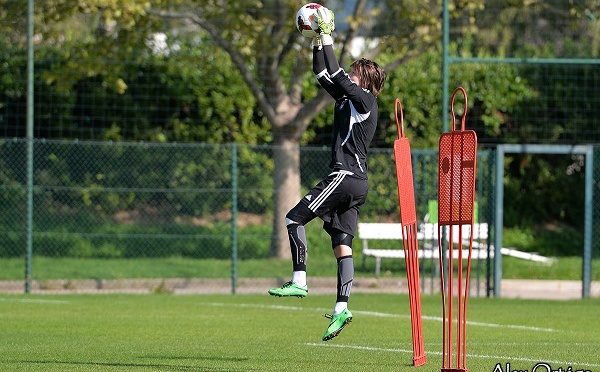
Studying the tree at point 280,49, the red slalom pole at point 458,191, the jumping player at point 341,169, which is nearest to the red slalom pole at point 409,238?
the jumping player at point 341,169

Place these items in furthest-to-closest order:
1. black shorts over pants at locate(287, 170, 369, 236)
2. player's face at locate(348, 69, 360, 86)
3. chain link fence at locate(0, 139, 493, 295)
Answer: chain link fence at locate(0, 139, 493, 295)
player's face at locate(348, 69, 360, 86)
black shorts over pants at locate(287, 170, 369, 236)

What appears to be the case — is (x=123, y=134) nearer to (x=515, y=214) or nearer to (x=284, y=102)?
(x=284, y=102)

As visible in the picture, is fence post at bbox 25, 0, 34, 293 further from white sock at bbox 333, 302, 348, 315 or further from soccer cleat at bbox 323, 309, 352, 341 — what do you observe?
soccer cleat at bbox 323, 309, 352, 341

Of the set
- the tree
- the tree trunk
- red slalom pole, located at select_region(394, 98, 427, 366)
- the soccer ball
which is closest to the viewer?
red slalom pole, located at select_region(394, 98, 427, 366)

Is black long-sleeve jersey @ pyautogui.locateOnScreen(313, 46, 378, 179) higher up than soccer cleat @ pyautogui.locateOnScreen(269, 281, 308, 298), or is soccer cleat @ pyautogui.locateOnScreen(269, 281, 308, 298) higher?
black long-sleeve jersey @ pyautogui.locateOnScreen(313, 46, 378, 179)

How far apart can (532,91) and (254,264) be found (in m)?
7.89

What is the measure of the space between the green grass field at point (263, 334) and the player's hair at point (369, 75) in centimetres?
215

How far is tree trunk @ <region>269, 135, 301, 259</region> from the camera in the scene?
20438 millimetres

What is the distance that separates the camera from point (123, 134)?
78.4ft

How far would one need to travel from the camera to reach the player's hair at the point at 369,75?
944 cm

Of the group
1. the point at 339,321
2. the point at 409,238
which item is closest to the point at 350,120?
the point at 409,238

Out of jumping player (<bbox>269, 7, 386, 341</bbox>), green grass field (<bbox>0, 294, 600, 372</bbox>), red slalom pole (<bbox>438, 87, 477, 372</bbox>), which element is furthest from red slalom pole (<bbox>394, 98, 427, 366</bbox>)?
red slalom pole (<bbox>438, 87, 477, 372</bbox>)

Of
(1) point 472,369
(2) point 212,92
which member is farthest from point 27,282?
(1) point 472,369

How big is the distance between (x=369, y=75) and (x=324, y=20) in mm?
633
